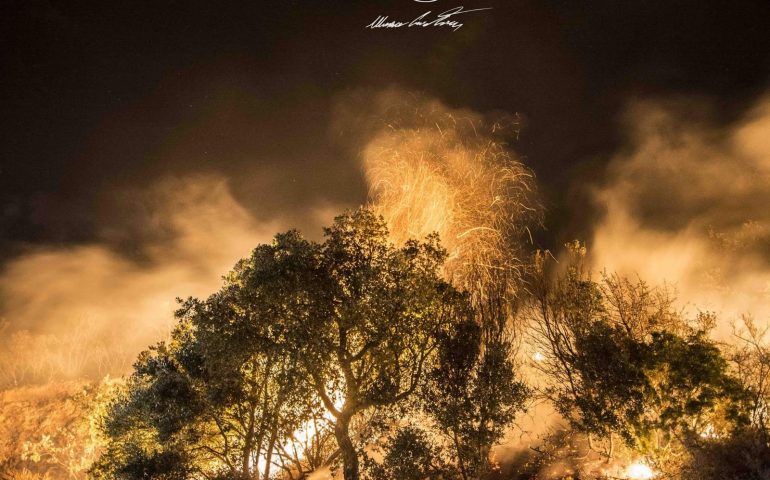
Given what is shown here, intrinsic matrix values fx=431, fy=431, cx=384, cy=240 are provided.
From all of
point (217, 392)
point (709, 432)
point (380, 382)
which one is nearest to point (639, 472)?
point (709, 432)

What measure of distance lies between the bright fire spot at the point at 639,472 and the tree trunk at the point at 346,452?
484 inches

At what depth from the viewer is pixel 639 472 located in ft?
61.3

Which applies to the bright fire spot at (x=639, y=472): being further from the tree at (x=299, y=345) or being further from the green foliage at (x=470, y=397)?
the tree at (x=299, y=345)

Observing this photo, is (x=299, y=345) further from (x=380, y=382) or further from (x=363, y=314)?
(x=380, y=382)

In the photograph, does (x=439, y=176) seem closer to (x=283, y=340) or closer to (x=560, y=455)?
(x=283, y=340)

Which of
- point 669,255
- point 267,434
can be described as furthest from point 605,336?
point 669,255

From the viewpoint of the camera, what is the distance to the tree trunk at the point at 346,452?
15.9m

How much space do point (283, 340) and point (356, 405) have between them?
3.84 metres

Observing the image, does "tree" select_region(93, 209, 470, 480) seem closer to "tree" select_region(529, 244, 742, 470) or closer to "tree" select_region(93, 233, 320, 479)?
"tree" select_region(93, 233, 320, 479)

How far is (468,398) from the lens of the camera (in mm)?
16938

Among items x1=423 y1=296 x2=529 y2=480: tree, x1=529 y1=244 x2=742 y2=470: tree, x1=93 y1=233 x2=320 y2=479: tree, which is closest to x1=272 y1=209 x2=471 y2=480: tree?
x1=423 y1=296 x2=529 y2=480: tree

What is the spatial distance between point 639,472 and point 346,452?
42.4 ft

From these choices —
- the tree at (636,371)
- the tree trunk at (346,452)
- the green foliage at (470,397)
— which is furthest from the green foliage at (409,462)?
the tree at (636,371)

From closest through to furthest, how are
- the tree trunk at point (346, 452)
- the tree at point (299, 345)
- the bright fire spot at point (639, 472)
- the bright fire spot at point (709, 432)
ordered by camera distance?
the tree at point (299, 345), the tree trunk at point (346, 452), the bright fire spot at point (709, 432), the bright fire spot at point (639, 472)
